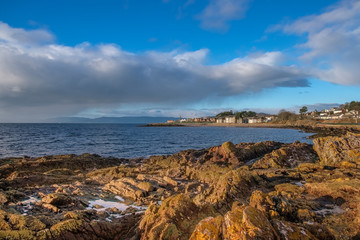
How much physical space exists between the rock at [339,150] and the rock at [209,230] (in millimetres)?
16106

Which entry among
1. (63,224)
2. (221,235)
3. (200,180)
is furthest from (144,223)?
(200,180)

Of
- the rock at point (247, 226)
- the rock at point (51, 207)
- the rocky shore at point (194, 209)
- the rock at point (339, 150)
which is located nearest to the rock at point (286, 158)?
the rock at point (339, 150)

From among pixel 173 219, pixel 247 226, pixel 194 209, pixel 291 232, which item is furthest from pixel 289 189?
pixel 247 226

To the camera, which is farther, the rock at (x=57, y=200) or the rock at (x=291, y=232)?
Result: the rock at (x=57, y=200)

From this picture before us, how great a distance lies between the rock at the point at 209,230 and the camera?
179 inches

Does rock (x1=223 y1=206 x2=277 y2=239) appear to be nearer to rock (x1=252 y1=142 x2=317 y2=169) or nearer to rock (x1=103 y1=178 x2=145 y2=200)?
rock (x1=103 y1=178 x2=145 y2=200)

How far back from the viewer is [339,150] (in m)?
17.7

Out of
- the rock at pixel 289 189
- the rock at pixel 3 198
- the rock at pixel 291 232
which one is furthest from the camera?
the rock at pixel 289 189

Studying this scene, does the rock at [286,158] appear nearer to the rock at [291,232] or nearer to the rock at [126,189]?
the rock at [126,189]

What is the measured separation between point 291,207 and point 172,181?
902 centimetres

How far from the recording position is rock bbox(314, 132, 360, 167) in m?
16.6

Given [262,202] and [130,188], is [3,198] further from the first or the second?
[262,202]

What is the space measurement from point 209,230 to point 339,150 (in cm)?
1833

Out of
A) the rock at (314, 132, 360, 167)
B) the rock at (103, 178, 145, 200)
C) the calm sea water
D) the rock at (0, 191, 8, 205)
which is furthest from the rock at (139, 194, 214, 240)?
the calm sea water
